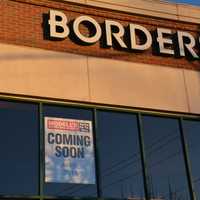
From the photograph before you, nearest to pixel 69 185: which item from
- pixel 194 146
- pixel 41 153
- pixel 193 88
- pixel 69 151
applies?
pixel 69 151

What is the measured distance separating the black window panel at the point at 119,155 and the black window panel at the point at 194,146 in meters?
1.39

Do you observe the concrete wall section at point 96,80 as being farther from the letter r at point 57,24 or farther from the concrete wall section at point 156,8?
the concrete wall section at point 156,8

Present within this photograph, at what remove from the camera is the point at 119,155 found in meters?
11.4

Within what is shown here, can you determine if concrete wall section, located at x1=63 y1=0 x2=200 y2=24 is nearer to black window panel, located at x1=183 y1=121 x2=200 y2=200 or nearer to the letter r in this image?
the letter r

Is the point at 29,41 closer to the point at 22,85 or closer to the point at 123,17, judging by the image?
the point at 22,85

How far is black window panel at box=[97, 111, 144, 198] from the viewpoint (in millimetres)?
11047

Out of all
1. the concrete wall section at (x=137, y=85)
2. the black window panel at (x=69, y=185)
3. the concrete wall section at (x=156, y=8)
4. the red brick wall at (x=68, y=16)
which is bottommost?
the black window panel at (x=69, y=185)

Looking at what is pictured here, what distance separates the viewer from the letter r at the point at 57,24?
11.8 m

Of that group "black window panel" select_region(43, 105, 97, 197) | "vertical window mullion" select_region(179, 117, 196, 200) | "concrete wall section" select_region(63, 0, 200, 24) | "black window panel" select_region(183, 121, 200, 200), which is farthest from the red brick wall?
"vertical window mullion" select_region(179, 117, 196, 200)

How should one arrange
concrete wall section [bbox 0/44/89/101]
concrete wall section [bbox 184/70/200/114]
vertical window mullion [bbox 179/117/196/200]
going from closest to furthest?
1. concrete wall section [bbox 0/44/89/101]
2. vertical window mullion [bbox 179/117/196/200]
3. concrete wall section [bbox 184/70/200/114]

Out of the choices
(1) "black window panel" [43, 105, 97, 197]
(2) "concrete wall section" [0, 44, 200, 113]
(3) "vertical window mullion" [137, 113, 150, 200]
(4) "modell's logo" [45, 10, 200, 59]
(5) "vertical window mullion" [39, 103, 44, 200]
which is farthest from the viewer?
(4) "modell's logo" [45, 10, 200, 59]

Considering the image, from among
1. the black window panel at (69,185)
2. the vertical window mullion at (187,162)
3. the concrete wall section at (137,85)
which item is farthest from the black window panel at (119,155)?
the vertical window mullion at (187,162)

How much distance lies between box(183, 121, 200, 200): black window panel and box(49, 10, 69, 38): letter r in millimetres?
3617

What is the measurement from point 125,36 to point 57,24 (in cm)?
174
